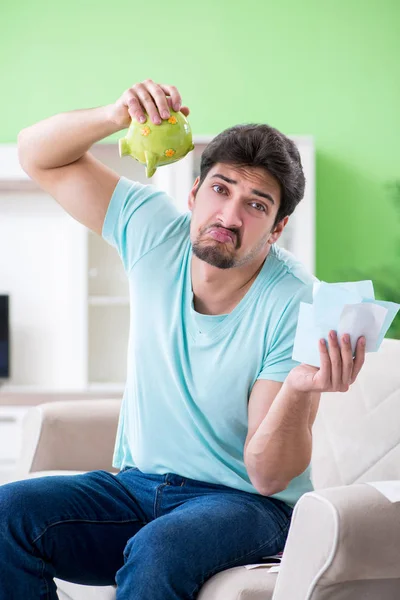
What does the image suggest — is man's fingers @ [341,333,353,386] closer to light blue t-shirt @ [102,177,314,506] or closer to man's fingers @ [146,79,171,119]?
light blue t-shirt @ [102,177,314,506]

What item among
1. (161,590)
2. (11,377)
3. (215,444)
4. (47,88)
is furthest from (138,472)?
(47,88)

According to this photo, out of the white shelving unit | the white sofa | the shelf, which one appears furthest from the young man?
the shelf

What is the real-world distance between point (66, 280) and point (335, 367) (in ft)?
10.2

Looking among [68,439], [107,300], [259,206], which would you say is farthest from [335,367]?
[107,300]

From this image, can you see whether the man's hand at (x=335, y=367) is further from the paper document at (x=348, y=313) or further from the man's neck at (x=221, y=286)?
the man's neck at (x=221, y=286)

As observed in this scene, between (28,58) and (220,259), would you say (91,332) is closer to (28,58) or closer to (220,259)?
(28,58)

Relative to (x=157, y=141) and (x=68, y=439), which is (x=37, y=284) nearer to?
(x=68, y=439)

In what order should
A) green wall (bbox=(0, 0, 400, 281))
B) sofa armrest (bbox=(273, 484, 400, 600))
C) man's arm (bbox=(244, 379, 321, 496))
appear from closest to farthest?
sofa armrest (bbox=(273, 484, 400, 600))
man's arm (bbox=(244, 379, 321, 496))
green wall (bbox=(0, 0, 400, 281))

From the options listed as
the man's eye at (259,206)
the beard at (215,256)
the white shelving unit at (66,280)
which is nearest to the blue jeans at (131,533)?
the beard at (215,256)

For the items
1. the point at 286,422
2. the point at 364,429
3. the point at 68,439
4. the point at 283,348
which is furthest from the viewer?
the point at 68,439

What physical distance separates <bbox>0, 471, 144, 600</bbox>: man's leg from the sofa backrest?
591 mm

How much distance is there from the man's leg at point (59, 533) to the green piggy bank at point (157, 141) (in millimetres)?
635

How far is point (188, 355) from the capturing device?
1.75 m

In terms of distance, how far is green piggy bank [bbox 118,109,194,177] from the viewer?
158 centimetres
